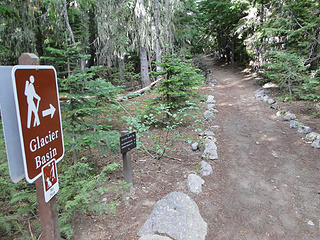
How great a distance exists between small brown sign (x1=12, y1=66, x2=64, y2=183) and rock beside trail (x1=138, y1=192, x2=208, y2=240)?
1776 mm

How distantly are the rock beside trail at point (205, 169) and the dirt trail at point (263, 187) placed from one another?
0.14m

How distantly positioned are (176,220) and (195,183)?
98 cm

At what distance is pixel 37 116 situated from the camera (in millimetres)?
1153

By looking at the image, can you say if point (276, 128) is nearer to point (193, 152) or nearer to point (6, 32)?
point (193, 152)

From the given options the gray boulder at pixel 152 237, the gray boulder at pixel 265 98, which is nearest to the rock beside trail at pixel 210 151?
the gray boulder at pixel 152 237

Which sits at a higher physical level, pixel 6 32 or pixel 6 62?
pixel 6 32

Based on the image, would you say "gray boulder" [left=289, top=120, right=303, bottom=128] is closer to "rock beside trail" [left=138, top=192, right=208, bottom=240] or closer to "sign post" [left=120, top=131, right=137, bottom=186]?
"rock beside trail" [left=138, top=192, right=208, bottom=240]

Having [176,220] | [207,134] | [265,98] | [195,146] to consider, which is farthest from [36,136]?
[265,98]

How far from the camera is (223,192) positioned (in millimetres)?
3500

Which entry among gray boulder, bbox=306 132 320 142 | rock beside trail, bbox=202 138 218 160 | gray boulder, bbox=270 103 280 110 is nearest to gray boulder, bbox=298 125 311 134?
gray boulder, bbox=306 132 320 142

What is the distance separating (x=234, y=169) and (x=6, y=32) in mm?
8501

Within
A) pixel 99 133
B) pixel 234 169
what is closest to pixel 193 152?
pixel 234 169

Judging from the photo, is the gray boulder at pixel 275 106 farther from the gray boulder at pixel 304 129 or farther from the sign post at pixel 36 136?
the sign post at pixel 36 136

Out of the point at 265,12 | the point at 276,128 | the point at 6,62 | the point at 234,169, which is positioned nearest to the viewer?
the point at 234,169
